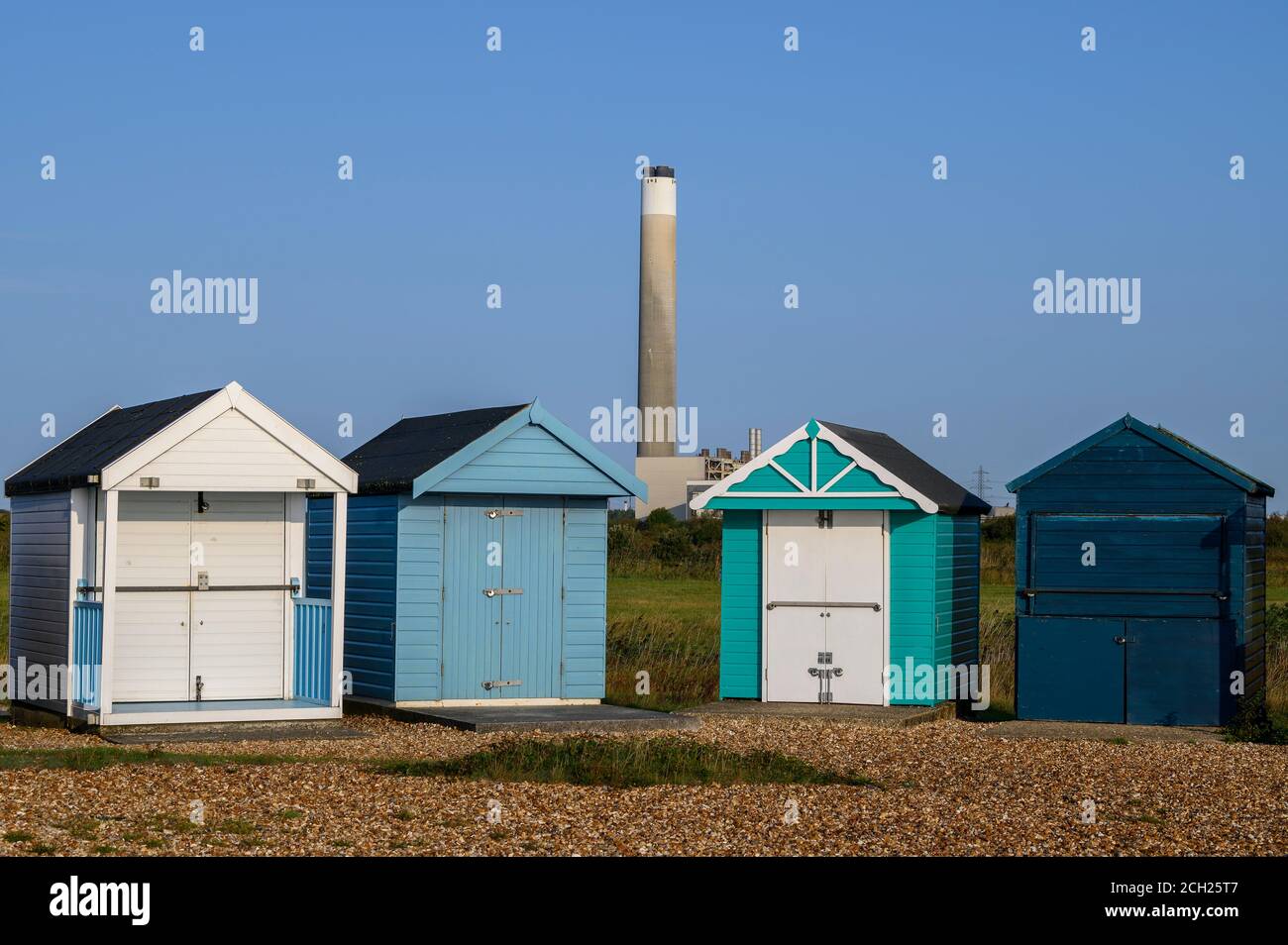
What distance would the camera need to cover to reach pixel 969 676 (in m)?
18.5

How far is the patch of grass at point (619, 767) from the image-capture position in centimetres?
1202

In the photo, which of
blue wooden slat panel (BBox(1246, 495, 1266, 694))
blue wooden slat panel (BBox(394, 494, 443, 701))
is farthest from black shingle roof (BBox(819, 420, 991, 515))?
blue wooden slat panel (BBox(394, 494, 443, 701))

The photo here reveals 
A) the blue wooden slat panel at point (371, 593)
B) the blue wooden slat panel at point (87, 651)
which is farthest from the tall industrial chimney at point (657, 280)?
the blue wooden slat panel at point (87, 651)

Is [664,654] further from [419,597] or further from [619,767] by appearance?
[619,767]

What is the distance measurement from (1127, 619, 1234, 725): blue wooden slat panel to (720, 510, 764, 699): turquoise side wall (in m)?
3.88

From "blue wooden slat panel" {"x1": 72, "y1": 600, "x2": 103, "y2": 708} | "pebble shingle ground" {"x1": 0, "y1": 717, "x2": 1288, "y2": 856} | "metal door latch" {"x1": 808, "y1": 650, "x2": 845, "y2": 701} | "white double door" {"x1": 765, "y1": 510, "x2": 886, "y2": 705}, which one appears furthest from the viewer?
"metal door latch" {"x1": 808, "y1": 650, "x2": 845, "y2": 701}

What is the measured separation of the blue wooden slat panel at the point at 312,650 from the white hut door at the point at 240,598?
276mm

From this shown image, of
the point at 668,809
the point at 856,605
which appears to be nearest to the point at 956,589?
the point at 856,605

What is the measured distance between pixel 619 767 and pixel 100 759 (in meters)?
3.82

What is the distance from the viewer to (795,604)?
702 inches

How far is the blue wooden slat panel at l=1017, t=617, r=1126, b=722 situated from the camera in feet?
53.8

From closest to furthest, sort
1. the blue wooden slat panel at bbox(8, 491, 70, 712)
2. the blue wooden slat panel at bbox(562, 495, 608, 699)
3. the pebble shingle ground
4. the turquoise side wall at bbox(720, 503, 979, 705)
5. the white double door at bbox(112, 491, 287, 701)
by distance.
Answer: the pebble shingle ground < the blue wooden slat panel at bbox(8, 491, 70, 712) < the white double door at bbox(112, 491, 287, 701) < the blue wooden slat panel at bbox(562, 495, 608, 699) < the turquoise side wall at bbox(720, 503, 979, 705)

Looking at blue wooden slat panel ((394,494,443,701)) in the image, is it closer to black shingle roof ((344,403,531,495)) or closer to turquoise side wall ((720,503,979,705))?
black shingle roof ((344,403,531,495))

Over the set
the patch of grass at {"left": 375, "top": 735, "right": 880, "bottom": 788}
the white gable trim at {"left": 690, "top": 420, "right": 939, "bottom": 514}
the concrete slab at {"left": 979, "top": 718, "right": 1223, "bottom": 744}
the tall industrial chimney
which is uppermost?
the tall industrial chimney
